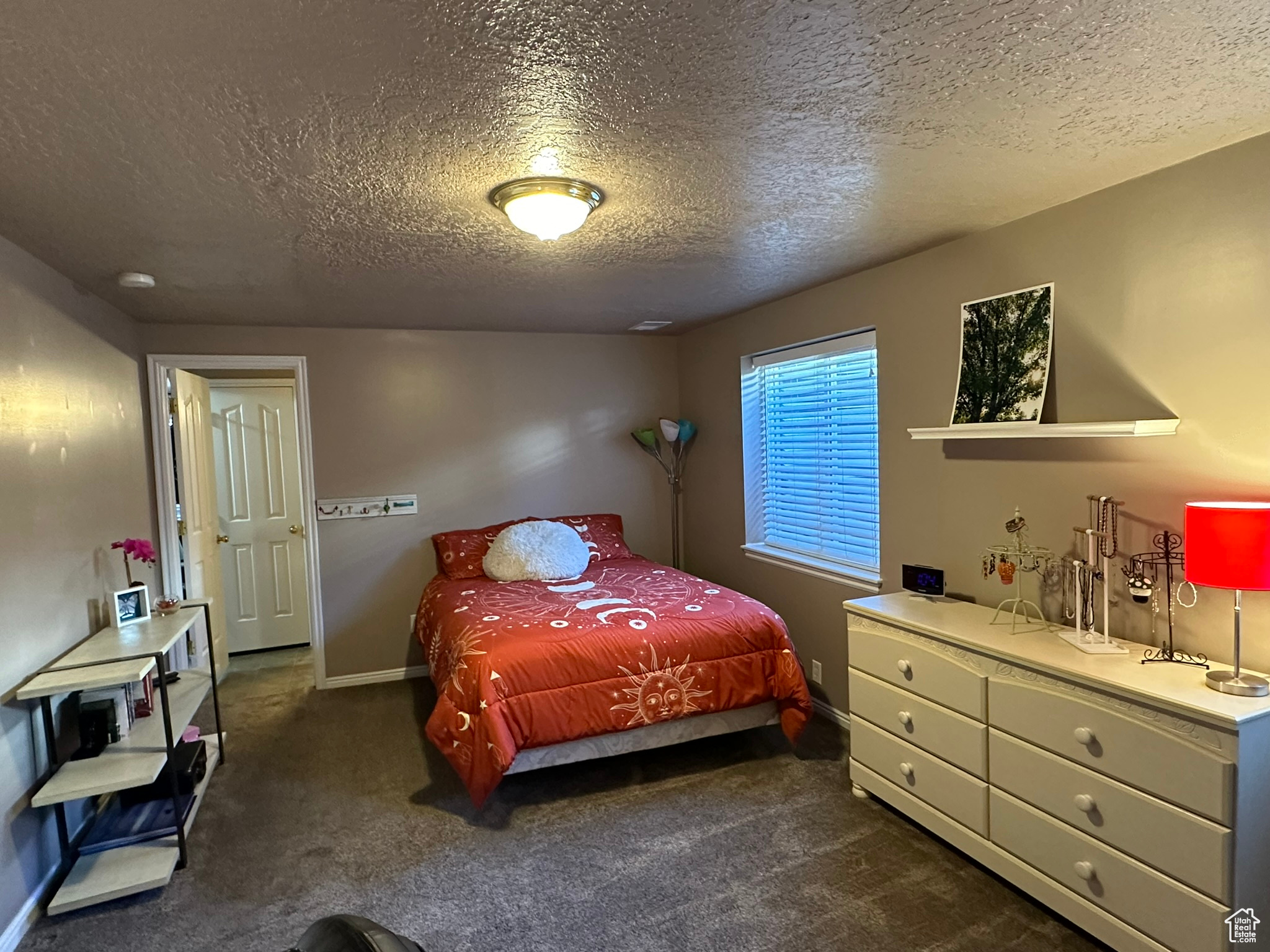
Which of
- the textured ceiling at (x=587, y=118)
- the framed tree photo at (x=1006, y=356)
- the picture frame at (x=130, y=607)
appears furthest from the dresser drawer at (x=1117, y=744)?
the picture frame at (x=130, y=607)

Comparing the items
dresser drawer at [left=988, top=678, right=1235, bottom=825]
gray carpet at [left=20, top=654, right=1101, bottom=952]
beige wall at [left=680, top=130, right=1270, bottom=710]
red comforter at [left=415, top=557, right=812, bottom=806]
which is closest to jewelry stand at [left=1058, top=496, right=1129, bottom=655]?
beige wall at [left=680, top=130, right=1270, bottom=710]

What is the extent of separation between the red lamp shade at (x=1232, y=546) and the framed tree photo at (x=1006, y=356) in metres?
0.70

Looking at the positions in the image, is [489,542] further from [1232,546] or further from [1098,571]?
[1232,546]

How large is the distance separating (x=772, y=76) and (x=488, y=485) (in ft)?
11.3

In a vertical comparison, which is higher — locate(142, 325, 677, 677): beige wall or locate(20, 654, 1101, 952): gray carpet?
locate(142, 325, 677, 677): beige wall

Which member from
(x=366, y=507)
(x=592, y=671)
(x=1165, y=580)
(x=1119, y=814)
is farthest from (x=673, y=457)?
(x=1119, y=814)

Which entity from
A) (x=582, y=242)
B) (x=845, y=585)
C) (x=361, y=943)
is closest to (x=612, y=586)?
(x=845, y=585)

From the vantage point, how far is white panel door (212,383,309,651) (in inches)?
195

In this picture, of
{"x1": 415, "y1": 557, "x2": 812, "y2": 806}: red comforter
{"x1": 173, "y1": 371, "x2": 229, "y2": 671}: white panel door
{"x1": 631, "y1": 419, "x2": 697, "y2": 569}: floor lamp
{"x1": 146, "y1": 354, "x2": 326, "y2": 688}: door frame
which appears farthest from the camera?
{"x1": 631, "y1": 419, "x2": 697, "y2": 569}: floor lamp

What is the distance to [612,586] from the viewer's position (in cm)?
366

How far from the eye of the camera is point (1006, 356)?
8.16 ft

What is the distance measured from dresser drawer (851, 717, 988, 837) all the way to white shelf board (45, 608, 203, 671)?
257cm

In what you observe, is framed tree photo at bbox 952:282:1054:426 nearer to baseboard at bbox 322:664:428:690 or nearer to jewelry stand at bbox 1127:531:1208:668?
jewelry stand at bbox 1127:531:1208:668

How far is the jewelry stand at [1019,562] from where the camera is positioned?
7.75 feet
